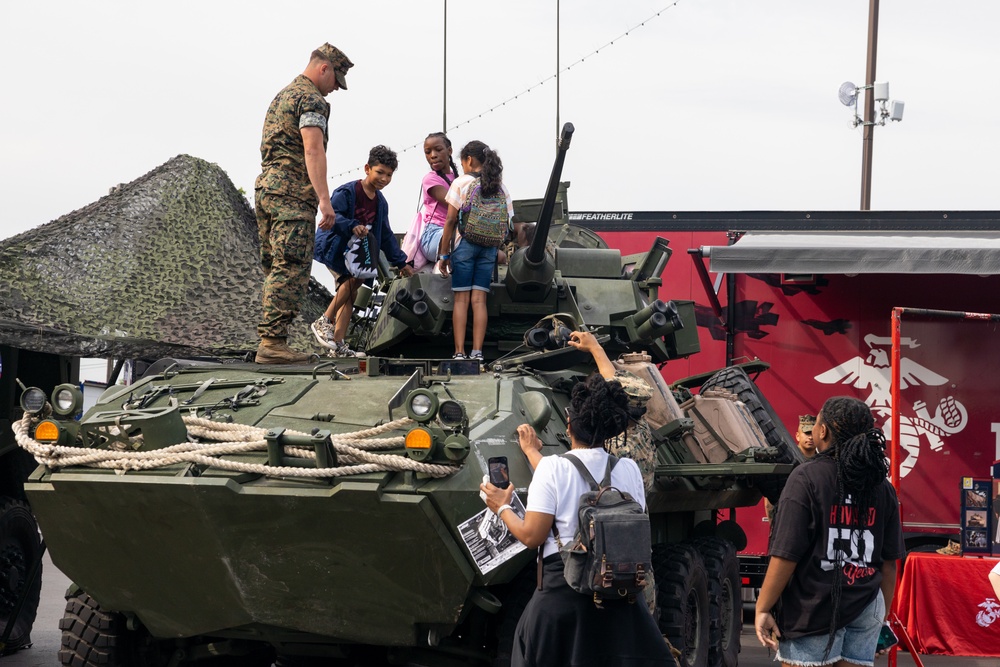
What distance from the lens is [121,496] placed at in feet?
22.3

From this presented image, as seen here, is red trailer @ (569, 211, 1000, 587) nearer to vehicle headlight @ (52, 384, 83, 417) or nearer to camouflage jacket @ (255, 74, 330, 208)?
camouflage jacket @ (255, 74, 330, 208)

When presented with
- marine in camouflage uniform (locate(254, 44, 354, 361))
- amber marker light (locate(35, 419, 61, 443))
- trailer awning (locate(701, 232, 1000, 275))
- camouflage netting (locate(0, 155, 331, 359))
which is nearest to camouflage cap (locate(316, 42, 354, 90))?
marine in camouflage uniform (locate(254, 44, 354, 361))

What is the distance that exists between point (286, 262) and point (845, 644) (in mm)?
4199

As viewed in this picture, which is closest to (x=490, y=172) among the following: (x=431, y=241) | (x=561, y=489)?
(x=431, y=241)

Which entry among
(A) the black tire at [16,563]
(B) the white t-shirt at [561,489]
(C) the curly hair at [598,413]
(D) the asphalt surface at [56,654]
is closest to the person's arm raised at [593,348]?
(C) the curly hair at [598,413]

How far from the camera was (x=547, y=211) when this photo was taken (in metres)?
8.78

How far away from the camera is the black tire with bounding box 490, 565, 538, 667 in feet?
22.5

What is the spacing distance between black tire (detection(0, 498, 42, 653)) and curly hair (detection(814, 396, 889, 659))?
253 inches

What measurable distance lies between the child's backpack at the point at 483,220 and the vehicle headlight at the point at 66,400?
272 centimetres

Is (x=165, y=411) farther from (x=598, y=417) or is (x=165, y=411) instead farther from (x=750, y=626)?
(x=750, y=626)

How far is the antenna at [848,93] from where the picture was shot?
22.7m

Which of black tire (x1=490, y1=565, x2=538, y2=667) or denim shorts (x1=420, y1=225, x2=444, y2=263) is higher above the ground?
denim shorts (x1=420, y1=225, x2=444, y2=263)

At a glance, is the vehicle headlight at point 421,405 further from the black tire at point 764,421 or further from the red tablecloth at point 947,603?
the red tablecloth at point 947,603

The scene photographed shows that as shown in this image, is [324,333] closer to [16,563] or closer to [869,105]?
[16,563]
